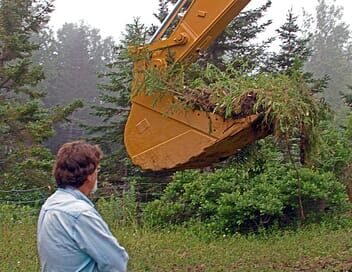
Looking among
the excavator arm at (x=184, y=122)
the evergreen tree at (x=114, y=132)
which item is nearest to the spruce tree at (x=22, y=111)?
the evergreen tree at (x=114, y=132)

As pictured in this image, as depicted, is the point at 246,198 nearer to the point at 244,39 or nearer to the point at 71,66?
the point at 244,39

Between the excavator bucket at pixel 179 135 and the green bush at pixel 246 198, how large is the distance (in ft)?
A: 13.4

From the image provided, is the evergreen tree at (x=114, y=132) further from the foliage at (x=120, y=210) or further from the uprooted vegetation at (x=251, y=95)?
the uprooted vegetation at (x=251, y=95)

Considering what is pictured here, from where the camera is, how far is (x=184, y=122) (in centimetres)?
523

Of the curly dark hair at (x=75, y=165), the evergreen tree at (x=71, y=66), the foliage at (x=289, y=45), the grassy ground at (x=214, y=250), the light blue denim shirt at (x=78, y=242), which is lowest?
the grassy ground at (x=214, y=250)

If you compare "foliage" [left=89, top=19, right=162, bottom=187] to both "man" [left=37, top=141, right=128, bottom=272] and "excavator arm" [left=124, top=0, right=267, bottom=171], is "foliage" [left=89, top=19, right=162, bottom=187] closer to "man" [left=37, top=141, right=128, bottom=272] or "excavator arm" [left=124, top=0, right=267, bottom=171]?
"excavator arm" [left=124, top=0, right=267, bottom=171]

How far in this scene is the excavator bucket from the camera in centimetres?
508

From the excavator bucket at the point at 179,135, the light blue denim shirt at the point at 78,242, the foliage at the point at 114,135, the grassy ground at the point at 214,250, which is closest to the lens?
the light blue denim shirt at the point at 78,242

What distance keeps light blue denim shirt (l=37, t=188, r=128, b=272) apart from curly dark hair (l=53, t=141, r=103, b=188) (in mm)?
98

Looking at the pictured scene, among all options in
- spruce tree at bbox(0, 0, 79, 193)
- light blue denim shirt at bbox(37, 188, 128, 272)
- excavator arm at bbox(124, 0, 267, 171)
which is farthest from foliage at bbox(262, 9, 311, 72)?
light blue denim shirt at bbox(37, 188, 128, 272)

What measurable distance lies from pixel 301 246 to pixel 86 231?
6244 mm

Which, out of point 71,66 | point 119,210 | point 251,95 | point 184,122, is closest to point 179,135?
point 184,122

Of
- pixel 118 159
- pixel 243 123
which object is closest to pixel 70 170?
pixel 243 123

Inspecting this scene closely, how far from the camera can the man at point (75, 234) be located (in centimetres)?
221
